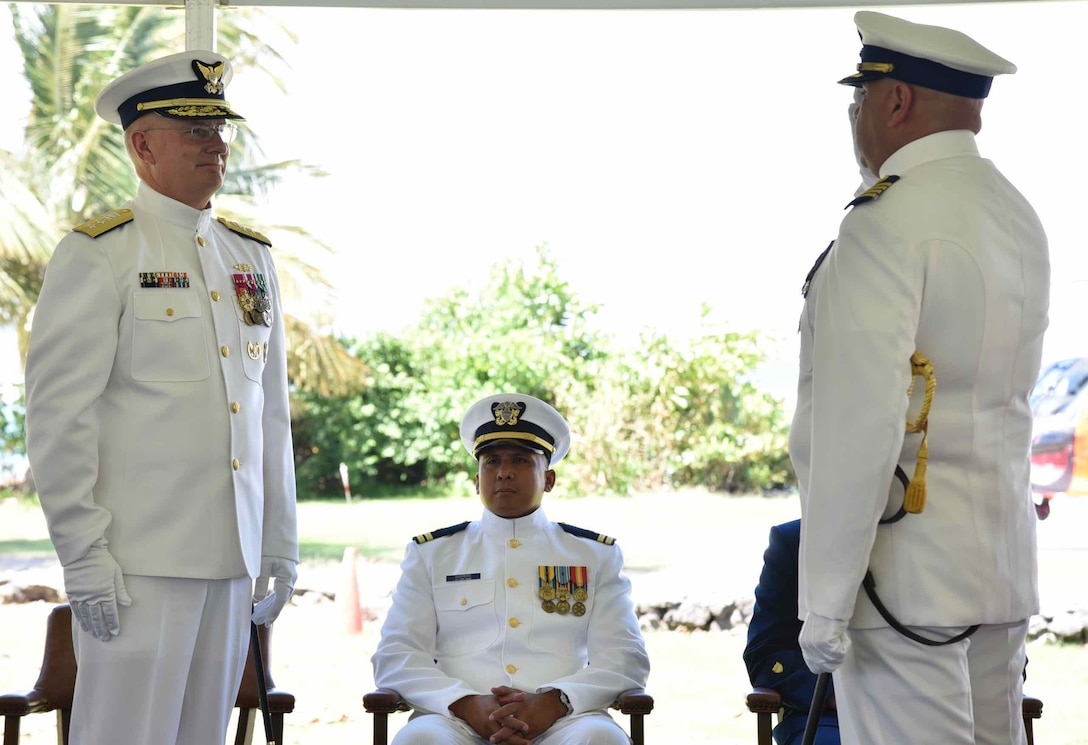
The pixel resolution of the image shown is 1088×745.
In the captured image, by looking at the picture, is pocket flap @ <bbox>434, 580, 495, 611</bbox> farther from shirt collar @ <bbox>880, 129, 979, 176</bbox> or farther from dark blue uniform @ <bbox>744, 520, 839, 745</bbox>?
shirt collar @ <bbox>880, 129, 979, 176</bbox>

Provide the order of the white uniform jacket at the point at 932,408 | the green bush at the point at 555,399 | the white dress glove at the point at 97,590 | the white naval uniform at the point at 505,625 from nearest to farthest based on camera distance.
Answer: the white uniform jacket at the point at 932,408 → the white dress glove at the point at 97,590 → the white naval uniform at the point at 505,625 → the green bush at the point at 555,399

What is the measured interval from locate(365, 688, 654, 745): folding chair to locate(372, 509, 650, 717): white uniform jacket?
0.19 ft

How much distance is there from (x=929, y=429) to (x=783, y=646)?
1.26 m

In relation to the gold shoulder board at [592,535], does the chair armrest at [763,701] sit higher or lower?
lower

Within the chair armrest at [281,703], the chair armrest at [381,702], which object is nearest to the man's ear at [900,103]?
the chair armrest at [381,702]

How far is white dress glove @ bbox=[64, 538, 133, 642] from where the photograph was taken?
7.68ft

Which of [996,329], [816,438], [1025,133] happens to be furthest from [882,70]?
[1025,133]

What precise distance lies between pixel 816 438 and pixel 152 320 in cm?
140

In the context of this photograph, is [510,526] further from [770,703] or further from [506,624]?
[770,703]

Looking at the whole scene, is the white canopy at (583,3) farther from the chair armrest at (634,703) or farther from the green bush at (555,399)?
the green bush at (555,399)

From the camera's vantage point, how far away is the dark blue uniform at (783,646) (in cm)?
302

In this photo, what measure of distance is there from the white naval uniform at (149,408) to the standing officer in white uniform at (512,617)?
0.67 metres

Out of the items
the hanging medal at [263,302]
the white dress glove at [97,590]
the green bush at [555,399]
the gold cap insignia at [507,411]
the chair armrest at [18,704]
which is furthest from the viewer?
the green bush at [555,399]

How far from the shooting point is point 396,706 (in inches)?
119
